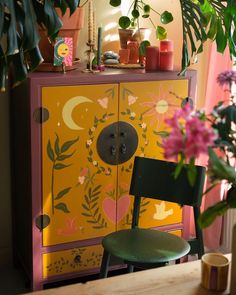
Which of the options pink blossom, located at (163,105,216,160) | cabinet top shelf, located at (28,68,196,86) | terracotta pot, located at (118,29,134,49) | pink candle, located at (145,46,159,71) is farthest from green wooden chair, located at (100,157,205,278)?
pink blossom, located at (163,105,216,160)

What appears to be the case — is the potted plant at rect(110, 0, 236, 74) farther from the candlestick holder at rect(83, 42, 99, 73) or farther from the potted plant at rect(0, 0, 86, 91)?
the potted plant at rect(0, 0, 86, 91)

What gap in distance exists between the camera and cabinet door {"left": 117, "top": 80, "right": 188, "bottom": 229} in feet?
10.1

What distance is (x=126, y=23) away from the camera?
3270mm

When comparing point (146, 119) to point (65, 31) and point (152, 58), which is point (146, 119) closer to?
point (152, 58)

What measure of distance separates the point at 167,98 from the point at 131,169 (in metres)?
0.44

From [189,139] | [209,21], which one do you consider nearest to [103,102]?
[209,21]

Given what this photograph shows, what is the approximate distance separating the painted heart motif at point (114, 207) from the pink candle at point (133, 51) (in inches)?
31.2

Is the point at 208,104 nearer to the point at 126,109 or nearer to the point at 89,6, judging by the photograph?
the point at 126,109

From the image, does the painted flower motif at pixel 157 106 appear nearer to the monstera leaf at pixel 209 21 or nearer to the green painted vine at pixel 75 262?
the monstera leaf at pixel 209 21

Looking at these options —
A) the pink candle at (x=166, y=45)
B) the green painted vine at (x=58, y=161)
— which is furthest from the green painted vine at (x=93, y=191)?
the pink candle at (x=166, y=45)

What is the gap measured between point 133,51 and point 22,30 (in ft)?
3.57

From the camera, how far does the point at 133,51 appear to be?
332cm

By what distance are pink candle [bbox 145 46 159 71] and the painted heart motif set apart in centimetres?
73

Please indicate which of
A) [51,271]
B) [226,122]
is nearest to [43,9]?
[226,122]
